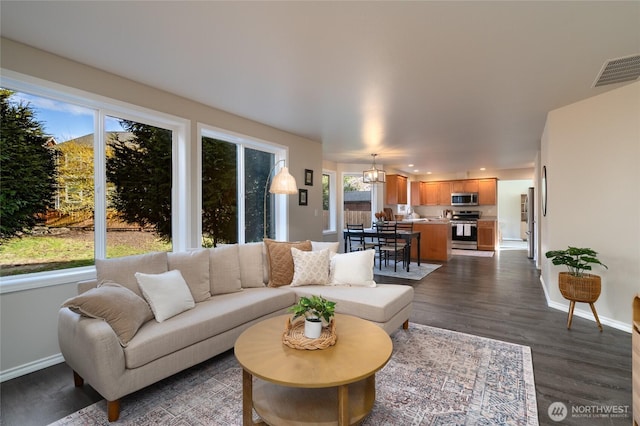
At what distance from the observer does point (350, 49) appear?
245 centimetres

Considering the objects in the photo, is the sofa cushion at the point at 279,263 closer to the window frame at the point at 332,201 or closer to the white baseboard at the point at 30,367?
the white baseboard at the point at 30,367

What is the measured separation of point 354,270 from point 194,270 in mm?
1629

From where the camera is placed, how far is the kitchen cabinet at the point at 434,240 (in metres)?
7.50

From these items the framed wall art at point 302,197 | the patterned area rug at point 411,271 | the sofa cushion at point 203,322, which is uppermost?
the framed wall art at point 302,197

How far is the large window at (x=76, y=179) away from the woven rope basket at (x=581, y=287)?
4.54 meters

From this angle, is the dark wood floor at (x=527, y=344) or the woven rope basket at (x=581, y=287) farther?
the woven rope basket at (x=581, y=287)

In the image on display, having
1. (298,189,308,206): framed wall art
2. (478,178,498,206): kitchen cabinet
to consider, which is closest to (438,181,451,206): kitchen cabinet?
(478,178,498,206): kitchen cabinet

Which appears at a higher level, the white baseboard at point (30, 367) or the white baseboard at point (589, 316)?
the white baseboard at point (589, 316)

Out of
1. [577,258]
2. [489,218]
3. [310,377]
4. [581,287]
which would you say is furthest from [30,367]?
[489,218]

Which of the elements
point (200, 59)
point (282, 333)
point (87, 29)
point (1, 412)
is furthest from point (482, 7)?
point (1, 412)

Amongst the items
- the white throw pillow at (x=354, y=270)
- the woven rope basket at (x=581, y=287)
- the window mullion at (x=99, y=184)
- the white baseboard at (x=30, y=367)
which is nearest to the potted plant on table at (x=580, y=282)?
the woven rope basket at (x=581, y=287)

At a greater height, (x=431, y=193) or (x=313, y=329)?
(x=431, y=193)

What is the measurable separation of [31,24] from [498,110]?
4.74 m

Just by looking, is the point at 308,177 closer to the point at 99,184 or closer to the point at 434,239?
the point at 99,184
